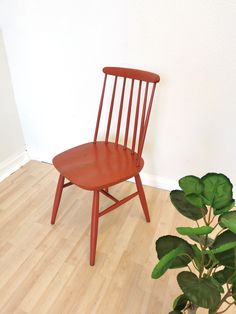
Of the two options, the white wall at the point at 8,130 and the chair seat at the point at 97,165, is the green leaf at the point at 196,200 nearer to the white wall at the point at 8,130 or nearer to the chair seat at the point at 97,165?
the chair seat at the point at 97,165

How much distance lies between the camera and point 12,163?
199cm

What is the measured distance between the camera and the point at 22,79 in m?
1.84

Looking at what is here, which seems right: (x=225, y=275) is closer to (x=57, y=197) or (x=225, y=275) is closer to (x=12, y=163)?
(x=57, y=197)

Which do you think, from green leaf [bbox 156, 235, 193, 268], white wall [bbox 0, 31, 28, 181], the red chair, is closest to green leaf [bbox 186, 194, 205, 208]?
green leaf [bbox 156, 235, 193, 268]

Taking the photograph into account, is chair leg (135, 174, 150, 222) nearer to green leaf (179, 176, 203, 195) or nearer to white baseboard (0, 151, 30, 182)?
green leaf (179, 176, 203, 195)

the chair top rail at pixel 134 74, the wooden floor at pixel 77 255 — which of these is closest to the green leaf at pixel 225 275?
the wooden floor at pixel 77 255

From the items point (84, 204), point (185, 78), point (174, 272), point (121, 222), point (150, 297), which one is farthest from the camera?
point (84, 204)

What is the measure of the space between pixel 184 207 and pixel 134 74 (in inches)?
34.3

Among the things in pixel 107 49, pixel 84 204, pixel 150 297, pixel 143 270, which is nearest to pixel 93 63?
pixel 107 49

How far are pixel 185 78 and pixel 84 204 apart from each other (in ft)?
3.27

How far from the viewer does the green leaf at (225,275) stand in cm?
61

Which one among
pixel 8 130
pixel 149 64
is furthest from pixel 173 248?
pixel 8 130

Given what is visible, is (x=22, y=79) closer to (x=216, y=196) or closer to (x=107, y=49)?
(x=107, y=49)

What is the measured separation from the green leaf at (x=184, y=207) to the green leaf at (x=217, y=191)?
1.7 inches
